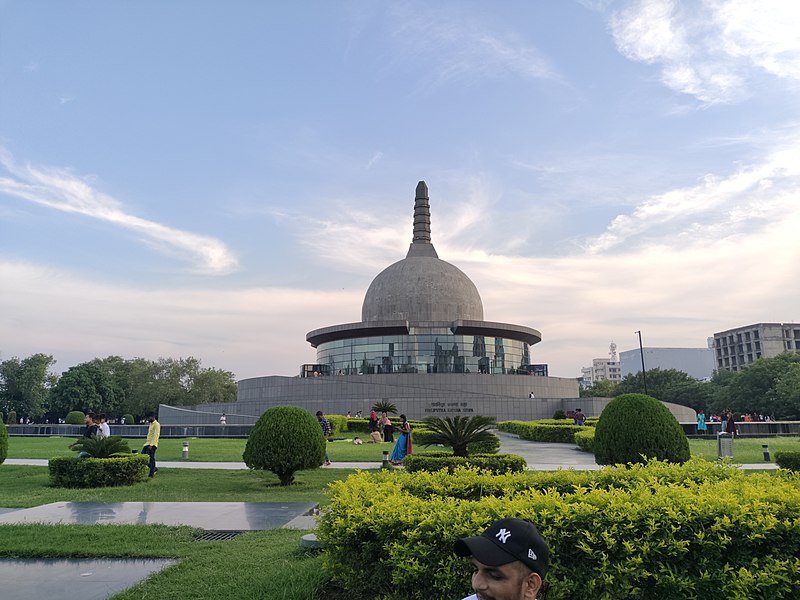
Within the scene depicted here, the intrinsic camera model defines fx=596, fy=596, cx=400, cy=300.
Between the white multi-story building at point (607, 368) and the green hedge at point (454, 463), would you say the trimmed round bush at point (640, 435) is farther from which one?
the white multi-story building at point (607, 368)

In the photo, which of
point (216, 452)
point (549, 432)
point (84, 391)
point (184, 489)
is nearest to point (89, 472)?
point (184, 489)

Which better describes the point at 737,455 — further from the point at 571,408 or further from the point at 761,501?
the point at 571,408

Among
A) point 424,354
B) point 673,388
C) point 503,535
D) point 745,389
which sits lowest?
point 503,535

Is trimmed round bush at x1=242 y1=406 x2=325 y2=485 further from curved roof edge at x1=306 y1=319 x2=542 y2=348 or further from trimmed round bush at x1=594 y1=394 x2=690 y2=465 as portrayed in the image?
curved roof edge at x1=306 y1=319 x2=542 y2=348

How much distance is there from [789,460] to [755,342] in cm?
9571

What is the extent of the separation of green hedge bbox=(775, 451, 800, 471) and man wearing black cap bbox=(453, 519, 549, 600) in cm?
1368

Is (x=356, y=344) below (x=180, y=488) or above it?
above

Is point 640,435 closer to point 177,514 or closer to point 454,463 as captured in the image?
point 454,463

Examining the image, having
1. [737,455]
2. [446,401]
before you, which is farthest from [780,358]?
[737,455]

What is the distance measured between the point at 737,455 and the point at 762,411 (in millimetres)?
43180

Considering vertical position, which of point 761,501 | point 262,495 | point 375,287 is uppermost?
point 375,287

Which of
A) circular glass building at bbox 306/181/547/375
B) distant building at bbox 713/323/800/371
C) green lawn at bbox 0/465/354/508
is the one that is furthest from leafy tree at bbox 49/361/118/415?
distant building at bbox 713/323/800/371

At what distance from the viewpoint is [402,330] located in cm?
4659

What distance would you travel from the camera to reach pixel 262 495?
37.1 ft
